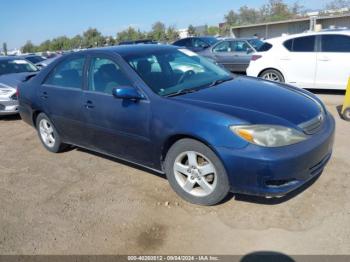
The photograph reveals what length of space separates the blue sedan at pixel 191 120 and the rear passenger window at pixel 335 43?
4585 millimetres

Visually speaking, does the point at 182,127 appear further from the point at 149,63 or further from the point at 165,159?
the point at 149,63

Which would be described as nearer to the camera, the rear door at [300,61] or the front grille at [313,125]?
the front grille at [313,125]

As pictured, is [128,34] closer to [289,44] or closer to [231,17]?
[231,17]

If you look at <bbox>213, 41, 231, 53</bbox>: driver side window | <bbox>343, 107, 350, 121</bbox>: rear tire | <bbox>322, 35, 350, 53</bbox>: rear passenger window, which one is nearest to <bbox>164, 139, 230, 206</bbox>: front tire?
<bbox>343, 107, 350, 121</bbox>: rear tire

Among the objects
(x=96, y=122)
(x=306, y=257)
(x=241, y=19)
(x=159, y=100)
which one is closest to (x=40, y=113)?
(x=96, y=122)

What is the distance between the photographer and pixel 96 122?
4.50 m

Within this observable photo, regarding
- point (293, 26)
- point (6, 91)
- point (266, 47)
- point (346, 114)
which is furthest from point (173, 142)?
point (293, 26)

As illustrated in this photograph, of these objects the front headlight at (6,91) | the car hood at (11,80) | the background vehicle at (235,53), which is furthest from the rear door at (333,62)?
the front headlight at (6,91)

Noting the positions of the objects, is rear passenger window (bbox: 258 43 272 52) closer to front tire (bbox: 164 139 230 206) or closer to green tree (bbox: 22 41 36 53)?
front tire (bbox: 164 139 230 206)

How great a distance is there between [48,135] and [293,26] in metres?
40.4

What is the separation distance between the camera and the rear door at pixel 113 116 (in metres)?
3.97

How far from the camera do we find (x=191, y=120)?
11.4ft

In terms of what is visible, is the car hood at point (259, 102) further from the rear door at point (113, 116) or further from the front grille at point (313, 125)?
the rear door at point (113, 116)

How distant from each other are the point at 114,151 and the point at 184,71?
1.30m
